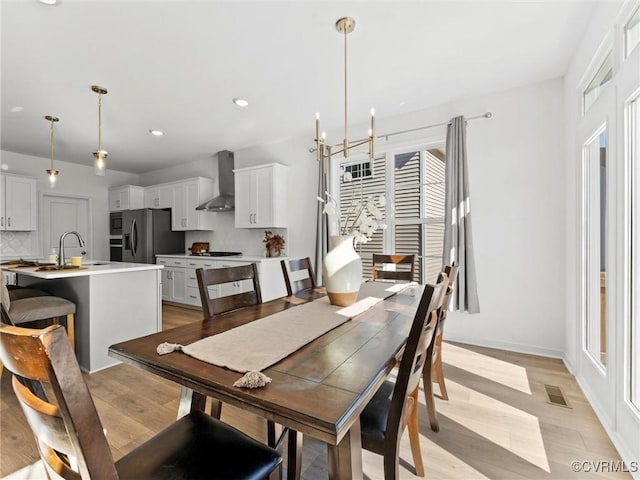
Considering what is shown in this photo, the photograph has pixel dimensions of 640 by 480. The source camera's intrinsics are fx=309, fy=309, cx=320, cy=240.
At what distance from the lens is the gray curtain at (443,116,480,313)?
3.21m

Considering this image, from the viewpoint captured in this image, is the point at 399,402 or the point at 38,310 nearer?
the point at 399,402

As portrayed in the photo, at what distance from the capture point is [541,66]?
9.02 ft

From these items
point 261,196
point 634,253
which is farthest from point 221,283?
point 261,196

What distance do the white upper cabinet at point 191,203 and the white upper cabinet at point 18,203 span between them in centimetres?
208

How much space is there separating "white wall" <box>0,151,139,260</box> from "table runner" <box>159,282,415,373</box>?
599 cm

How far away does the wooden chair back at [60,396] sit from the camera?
1.84ft

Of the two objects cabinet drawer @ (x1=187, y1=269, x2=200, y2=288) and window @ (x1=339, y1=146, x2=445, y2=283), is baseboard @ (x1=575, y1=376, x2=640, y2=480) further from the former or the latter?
cabinet drawer @ (x1=187, y1=269, x2=200, y2=288)

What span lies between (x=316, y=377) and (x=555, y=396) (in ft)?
7.48

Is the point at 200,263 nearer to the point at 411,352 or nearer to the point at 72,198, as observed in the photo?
the point at 72,198

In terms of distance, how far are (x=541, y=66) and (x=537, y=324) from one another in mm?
2396

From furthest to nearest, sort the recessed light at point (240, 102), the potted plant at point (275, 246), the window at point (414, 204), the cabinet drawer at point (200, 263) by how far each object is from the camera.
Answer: the cabinet drawer at point (200, 263), the potted plant at point (275, 246), the window at point (414, 204), the recessed light at point (240, 102)

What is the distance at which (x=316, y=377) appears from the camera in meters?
0.90

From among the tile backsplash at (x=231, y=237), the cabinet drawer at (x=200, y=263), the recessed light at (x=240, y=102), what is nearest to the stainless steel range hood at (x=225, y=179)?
the tile backsplash at (x=231, y=237)

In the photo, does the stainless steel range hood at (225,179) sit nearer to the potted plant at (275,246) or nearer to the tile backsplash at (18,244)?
the potted plant at (275,246)
